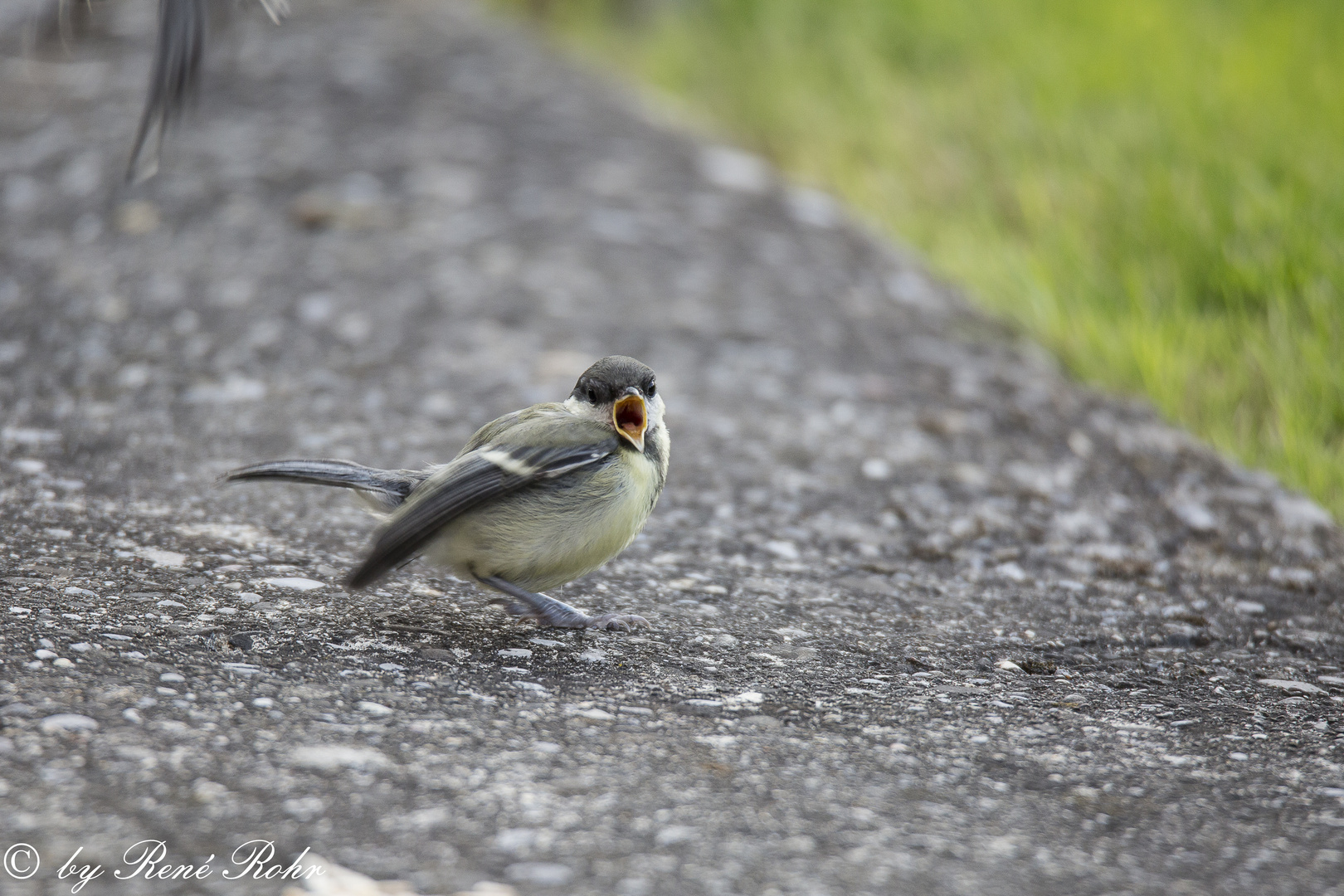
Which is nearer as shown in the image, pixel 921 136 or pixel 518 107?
pixel 921 136

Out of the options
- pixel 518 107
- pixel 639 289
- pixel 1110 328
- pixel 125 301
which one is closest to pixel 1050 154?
pixel 1110 328

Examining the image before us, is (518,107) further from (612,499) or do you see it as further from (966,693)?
(966,693)

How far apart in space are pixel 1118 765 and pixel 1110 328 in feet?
8.72

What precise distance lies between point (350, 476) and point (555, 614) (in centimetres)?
60

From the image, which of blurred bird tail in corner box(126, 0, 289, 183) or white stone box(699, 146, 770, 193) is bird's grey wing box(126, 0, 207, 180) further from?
white stone box(699, 146, 770, 193)

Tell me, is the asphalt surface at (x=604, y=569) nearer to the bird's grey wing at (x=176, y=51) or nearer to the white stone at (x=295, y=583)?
the white stone at (x=295, y=583)

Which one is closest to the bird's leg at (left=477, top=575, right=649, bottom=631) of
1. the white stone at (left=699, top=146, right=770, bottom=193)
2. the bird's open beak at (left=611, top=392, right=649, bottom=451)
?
the bird's open beak at (left=611, top=392, right=649, bottom=451)

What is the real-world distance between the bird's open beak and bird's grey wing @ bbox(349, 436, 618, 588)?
0.04m

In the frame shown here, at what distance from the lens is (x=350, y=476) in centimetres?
284

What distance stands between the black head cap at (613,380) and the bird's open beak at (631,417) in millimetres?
38

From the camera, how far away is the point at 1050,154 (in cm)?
559

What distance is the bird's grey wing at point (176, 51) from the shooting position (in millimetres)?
2973

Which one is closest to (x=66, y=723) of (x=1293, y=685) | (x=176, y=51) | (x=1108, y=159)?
(x=176, y=51)

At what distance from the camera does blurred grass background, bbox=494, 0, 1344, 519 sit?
427cm
